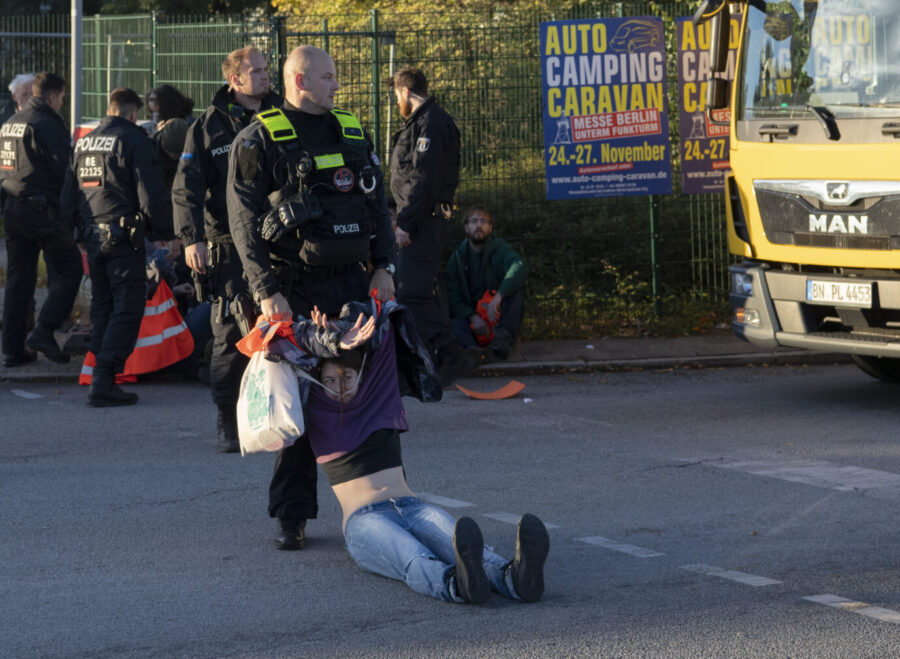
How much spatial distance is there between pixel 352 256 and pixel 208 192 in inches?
87.2

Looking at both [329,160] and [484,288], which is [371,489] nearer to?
[329,160]

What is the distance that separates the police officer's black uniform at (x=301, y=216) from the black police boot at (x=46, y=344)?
5.64 m

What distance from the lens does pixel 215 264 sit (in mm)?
7262

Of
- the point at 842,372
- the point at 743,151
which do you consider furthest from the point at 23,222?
the point at 842,372

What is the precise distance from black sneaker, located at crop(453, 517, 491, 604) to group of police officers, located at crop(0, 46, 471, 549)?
113 cm

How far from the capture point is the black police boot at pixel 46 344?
1061 cm

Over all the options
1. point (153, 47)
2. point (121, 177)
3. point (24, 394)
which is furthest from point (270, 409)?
point (153, 47)

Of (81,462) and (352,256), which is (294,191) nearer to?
(352,256)

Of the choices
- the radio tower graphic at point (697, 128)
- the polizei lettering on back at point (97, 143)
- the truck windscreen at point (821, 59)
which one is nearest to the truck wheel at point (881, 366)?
the truck windscreen at point (821, 59)

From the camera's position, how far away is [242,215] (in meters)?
5.38

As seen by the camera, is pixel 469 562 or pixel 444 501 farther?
pixel 444 501

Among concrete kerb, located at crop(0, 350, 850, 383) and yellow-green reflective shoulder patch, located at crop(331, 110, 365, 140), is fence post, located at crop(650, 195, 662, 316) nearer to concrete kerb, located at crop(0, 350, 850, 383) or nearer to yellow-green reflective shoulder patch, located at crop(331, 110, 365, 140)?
concrete kerb, located at crop(0, 350, 850, 383)

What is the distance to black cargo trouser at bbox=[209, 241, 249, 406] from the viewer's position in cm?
720

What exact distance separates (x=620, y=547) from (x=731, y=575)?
56 cm
